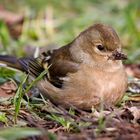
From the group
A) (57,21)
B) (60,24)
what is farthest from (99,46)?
(57,21)

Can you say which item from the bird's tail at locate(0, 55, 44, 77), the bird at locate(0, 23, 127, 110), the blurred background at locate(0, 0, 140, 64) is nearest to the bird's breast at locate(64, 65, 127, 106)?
the bird at locate(0, 23, 127, 110)

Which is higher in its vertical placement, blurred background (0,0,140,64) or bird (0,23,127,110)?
blurred background (0,0,140,64)

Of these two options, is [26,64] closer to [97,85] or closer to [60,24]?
[97,85]

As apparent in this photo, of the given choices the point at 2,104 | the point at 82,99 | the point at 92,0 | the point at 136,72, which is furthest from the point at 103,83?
the point at 92,0

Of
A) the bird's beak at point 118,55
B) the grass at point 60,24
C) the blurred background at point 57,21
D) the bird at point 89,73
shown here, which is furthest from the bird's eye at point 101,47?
the blurred background at point 57,21

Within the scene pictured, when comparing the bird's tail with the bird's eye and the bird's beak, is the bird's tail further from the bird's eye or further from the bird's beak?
the bird's beak

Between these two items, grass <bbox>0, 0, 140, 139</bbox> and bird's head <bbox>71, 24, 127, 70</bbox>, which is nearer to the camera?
bird's head <bbox>71, 24, 127, 70</bbox>

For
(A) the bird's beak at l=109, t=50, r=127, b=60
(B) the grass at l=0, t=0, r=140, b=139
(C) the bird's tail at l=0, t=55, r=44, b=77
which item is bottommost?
(C) the bird's tail at l=0, t=55, r=44, b=77
